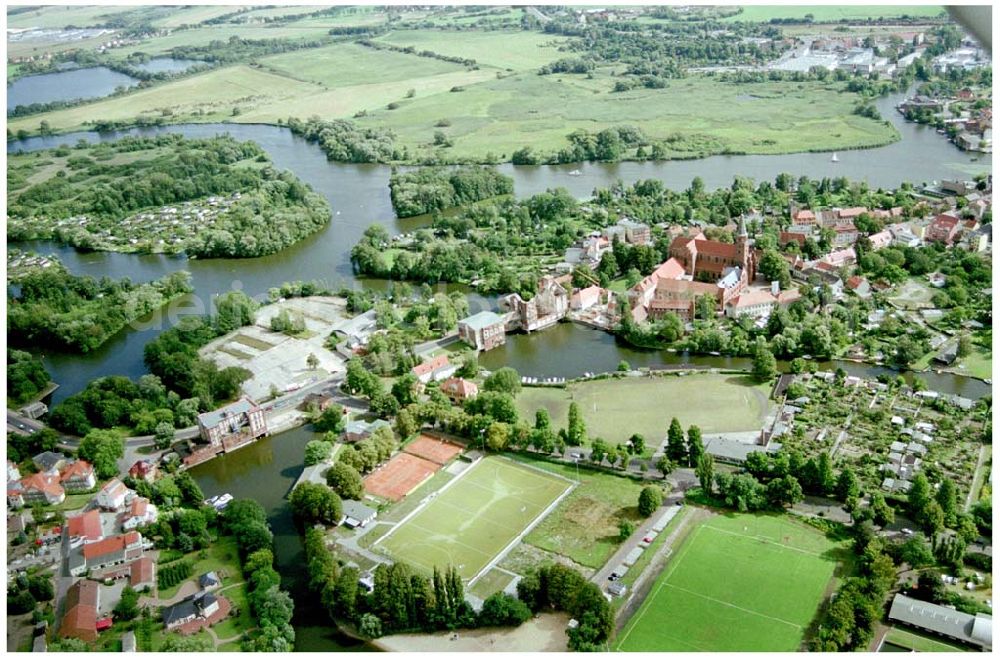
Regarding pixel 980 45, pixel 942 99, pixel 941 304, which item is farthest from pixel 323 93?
pixel 980 45

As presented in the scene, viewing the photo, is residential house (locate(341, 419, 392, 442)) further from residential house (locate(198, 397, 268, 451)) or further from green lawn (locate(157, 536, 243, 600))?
green lawn (locate(157, 536, 243, 600))

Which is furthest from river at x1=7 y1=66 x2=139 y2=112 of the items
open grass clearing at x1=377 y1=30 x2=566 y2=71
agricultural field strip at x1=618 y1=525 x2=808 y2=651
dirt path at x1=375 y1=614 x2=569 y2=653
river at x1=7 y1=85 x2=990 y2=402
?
agricultural field strip at x1=618 y1=525 x2=808 y2=651

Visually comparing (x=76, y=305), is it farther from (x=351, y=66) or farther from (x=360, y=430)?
(x=351, y=66)

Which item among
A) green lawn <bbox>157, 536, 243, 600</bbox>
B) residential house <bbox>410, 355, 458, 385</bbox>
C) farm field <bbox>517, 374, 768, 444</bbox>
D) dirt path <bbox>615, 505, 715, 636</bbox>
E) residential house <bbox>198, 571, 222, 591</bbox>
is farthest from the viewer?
residential house <bbox>410, 355, 458, 385</bbox>

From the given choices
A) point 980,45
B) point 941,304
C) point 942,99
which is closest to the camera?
point 980,45

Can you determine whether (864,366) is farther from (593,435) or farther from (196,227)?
(196,227)

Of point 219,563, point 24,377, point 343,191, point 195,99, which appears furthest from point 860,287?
point 195,99

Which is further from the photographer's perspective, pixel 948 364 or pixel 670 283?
pixel 670 283
